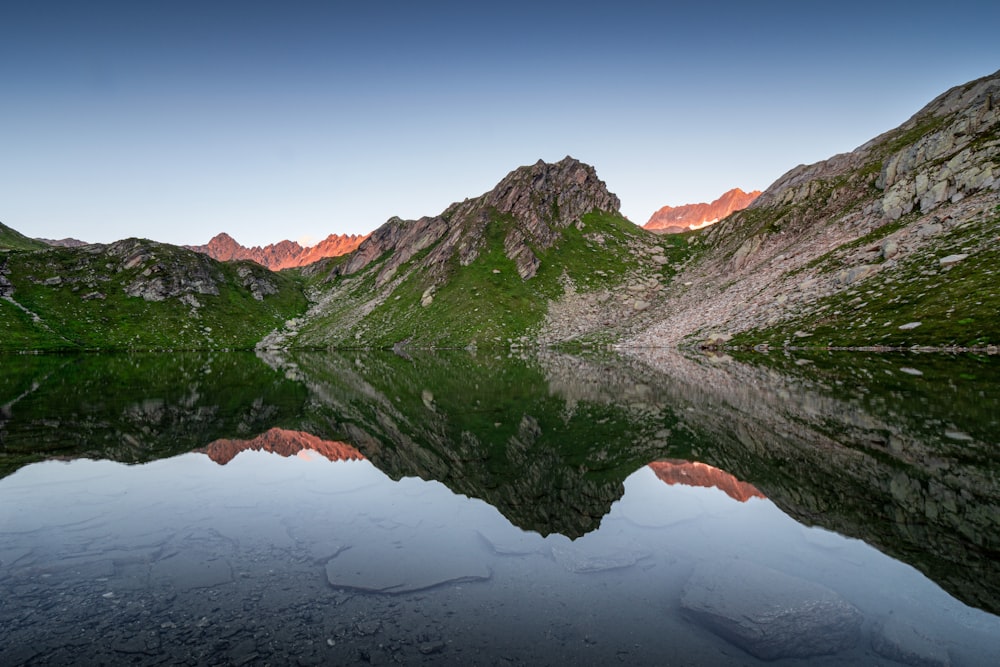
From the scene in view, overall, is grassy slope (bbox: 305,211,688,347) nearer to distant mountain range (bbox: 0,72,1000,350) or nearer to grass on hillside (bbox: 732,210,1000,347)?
distant mountain range (bbox: 0,72,1000,350)

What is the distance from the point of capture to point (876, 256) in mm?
86625

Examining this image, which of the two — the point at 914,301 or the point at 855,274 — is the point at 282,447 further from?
the point at 855,274

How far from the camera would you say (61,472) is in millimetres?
20781

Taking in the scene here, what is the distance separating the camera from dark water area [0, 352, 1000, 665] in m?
9.01

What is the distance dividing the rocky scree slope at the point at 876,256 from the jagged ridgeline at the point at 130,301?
138 metres

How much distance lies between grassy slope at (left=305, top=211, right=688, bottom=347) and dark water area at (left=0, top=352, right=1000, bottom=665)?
346 feet

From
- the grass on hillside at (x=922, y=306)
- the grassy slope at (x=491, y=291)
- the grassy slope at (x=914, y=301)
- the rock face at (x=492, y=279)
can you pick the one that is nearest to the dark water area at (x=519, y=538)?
the grass on hillside at (x=922, y=306)

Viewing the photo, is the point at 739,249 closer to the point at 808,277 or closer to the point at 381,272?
the point at 808,277

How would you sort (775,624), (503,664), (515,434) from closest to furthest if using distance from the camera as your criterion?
(503,664), (775,624), (515,434)

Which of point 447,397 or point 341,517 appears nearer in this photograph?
point 341,517

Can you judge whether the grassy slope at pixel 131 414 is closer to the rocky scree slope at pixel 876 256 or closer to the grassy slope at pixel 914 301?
the grassy slope at pixel 914 301

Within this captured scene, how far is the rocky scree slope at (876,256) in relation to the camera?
67688 mm

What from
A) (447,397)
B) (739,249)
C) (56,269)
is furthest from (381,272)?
(447,397)

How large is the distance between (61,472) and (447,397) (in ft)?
84.2
